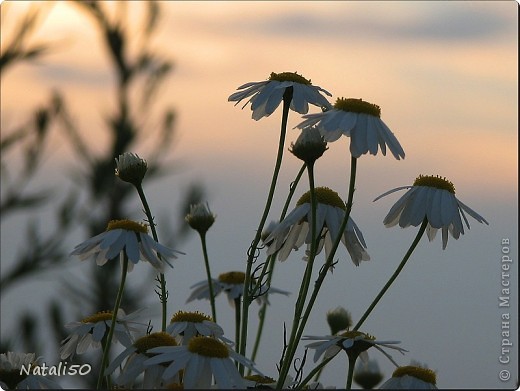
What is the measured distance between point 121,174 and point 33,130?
2595 mm

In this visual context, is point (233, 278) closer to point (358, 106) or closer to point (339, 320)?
point (339, 320)

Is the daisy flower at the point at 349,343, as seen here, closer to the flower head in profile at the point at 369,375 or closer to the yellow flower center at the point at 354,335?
the yellow flower center at the point at 354,335

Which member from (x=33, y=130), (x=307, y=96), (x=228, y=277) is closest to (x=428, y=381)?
(x=307, y=96)

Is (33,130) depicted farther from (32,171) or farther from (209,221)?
(209,221)

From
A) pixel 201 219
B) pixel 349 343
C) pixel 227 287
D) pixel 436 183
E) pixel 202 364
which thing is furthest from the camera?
pixel 227 287

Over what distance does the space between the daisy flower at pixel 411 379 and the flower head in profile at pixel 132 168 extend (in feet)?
0.95

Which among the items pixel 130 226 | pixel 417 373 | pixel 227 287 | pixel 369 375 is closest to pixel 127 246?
pixel 130 226

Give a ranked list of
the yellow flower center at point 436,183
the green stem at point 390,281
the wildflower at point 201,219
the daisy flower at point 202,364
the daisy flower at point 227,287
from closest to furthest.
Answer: the daisy flower at point 202,364
the green stem at point 390,281
the yellow flower center at point 436,183
the wildflower at point 201,219
the daisy flower at point 227,287

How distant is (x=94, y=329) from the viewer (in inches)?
28.1

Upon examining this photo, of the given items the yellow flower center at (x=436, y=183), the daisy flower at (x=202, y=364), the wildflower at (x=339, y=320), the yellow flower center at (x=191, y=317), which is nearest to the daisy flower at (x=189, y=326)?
the yellow flower center at (x=191, y=317)

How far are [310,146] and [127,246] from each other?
0.16 meters

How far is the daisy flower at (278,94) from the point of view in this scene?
0.78 metres

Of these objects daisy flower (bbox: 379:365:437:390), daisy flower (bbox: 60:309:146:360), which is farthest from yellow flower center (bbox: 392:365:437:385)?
daisy flower (bbox: 60:309:146:360)

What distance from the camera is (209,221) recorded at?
88 centimetres
